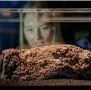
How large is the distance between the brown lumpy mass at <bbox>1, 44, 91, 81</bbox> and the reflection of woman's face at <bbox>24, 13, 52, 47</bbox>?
0.57ft

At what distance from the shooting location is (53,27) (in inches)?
76.6

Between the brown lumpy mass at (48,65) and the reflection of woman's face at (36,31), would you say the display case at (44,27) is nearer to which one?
the reflection of woman's face at (36,31)

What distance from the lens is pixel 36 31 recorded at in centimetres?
196

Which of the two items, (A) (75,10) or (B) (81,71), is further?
(A) (75,10)

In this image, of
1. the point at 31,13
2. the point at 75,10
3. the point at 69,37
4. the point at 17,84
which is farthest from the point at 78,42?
the point at 17,84

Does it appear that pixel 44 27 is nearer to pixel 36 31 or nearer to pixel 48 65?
pixel 36 31

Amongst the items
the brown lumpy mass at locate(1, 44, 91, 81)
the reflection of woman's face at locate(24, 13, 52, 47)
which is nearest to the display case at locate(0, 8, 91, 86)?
the reflection of woman's face at locate(24, 13, 52, 47)

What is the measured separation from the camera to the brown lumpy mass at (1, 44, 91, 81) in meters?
1.75

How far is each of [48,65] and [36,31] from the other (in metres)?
0.31

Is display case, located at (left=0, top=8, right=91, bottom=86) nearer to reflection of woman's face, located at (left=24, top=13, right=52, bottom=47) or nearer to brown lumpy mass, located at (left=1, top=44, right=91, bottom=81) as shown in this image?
reflection of woman's face, located at (left=24, top=13, right=52, bottom=47)

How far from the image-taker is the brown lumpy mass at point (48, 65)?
1.75 m

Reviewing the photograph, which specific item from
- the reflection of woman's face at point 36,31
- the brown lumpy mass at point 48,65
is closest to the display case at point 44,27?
the reflection of woman's face at point 36,31
